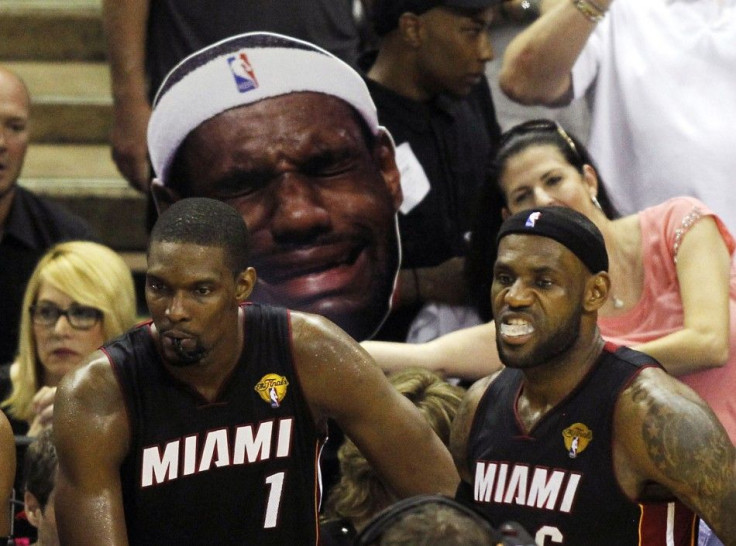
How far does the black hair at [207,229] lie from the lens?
3.15 meters

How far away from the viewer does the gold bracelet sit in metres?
4.25

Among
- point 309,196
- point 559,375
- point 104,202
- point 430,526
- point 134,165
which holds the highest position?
point 430,526

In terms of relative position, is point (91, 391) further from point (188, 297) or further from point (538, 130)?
point (538, 130)

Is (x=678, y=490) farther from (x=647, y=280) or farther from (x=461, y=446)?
(x=647, y=280)

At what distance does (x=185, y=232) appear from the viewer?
3148 millimetres

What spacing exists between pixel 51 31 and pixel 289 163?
2.71 metres

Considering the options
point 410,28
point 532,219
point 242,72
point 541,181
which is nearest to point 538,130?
point 541,181

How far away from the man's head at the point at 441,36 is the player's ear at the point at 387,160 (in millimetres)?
279

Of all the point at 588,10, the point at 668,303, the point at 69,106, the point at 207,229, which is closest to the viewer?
the point at 207,229

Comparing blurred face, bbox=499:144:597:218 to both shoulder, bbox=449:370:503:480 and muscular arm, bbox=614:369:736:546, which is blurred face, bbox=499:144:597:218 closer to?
shoulder, bbox=449:370:503:480

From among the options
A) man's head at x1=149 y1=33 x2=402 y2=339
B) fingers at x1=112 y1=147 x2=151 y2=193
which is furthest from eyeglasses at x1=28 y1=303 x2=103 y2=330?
fingers at x1=112 y1=147 x2=151 y2=193

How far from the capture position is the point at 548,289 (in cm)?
315

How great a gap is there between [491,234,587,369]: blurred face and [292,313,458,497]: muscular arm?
0.96ft

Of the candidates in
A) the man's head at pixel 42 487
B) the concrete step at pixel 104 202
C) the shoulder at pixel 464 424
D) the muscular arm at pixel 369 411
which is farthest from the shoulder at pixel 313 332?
the concrete step at pixel 104 202
